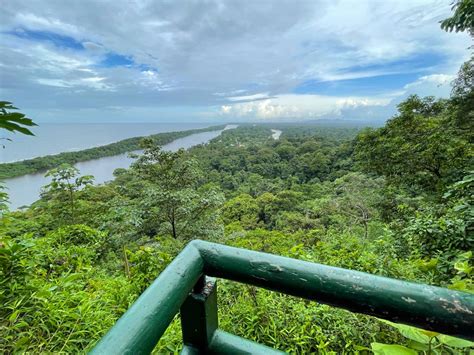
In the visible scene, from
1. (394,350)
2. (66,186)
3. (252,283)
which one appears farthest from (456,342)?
(66,186)

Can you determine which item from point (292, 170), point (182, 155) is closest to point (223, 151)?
point (292, 170)

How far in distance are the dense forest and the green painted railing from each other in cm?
24

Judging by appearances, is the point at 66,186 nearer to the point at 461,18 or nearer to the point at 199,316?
the point at 199,316

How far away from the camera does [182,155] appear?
18.1 feet

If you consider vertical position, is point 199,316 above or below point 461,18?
below

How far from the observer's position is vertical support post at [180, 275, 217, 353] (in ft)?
1.33

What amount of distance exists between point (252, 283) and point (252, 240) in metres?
5.51

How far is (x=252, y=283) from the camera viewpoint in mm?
380

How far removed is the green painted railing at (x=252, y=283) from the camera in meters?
0.30

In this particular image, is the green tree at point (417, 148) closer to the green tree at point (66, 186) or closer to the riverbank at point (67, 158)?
the riverbank at point (67, 158)

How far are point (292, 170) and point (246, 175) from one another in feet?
16.9

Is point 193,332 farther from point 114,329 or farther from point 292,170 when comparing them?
point 292,170

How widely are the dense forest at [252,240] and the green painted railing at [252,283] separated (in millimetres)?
242

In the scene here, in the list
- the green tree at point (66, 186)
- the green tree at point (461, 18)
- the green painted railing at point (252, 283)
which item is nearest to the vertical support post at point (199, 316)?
the green painted railing at point (252, 283)
